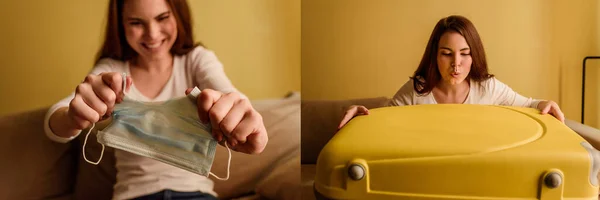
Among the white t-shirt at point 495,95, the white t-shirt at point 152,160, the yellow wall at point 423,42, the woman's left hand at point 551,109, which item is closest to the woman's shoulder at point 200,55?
the white t-shirt at point 152,160

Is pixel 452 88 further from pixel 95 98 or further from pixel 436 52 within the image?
pixel 95 98

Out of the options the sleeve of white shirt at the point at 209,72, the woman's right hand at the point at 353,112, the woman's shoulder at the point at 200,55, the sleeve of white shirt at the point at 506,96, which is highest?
the woman's shoulder at the point at 200,55

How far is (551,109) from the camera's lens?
1.13m

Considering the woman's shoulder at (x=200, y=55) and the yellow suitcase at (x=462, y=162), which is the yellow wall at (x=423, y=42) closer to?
the yellow suitcase at (x=462, y=162)

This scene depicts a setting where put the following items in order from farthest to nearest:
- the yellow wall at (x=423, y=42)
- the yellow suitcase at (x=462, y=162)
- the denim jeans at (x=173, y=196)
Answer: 1. the yellow wall at (x=423, y=42)
2. the denim jeans at (x=173, y=196)
3. the yellow suitcase at (x=462, y=162)

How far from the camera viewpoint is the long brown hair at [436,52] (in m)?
1.13

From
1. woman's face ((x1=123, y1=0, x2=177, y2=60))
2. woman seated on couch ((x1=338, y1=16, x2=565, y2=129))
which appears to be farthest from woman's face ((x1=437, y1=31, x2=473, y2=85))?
woman's face ((x1=123, y1=0, x2=177, y2=60))

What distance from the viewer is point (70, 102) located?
1006 mm

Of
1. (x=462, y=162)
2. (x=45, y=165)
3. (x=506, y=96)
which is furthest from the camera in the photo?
(x=506, y=96)

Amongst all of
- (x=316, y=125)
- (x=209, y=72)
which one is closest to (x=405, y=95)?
(x=316, y=125)

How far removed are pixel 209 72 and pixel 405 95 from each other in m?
0.41

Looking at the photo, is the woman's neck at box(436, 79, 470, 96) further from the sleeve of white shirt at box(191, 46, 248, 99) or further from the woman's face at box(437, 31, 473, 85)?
the sleeve of white shirt at box(191, 46, 248, 99)

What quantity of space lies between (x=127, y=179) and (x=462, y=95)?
2.21 feet

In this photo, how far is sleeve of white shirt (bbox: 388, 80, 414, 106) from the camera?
1185 mm
